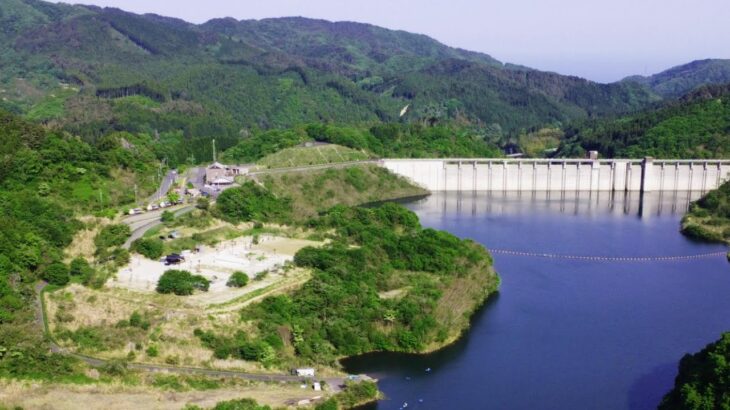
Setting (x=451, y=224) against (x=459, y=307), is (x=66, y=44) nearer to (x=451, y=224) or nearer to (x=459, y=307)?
(x=451, y=224)

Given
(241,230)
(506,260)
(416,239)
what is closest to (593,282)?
(506,260)

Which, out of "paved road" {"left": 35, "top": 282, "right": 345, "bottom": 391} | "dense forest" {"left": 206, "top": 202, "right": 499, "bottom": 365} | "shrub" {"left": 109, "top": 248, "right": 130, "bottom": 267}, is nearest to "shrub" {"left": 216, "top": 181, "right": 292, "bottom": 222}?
"dense forest" {"left": 206, "top": 202, "right": 499, "bottom": 365}

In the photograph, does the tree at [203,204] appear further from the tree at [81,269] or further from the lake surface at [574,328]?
the lake surface at [574,328]

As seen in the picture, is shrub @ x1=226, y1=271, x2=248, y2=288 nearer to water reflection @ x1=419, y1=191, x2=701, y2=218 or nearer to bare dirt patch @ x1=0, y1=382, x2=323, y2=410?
bare dirt patch @ x1=0, y1=382, x2=323, y2=410

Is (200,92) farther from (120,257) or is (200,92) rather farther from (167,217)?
(120,257)

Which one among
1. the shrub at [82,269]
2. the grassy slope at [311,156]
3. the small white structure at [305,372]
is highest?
the grassy slope at [311,156]

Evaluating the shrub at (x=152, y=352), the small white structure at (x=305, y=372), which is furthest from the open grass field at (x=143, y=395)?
the shrub at (x=152, y=352)
